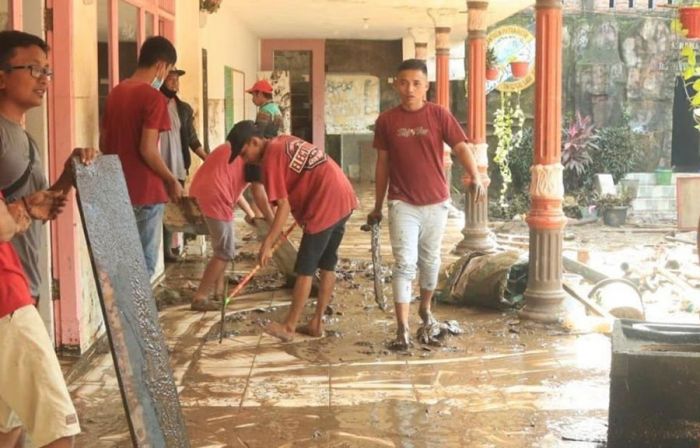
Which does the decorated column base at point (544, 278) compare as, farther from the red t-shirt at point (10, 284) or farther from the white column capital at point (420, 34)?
the white column capital at point (420, 34)

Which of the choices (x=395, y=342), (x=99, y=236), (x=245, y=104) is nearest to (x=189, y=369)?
(x=395, y=342)

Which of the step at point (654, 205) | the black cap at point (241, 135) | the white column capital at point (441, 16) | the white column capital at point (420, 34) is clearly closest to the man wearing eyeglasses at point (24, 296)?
the black cap at point (241, 135)

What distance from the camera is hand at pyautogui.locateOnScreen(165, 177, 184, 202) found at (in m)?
5.64

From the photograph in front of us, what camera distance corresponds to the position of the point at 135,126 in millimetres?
5578

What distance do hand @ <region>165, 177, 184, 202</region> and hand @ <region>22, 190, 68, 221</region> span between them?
243cm

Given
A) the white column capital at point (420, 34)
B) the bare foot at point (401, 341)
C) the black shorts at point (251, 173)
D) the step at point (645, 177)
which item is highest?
the white column capital at point (420, 34)

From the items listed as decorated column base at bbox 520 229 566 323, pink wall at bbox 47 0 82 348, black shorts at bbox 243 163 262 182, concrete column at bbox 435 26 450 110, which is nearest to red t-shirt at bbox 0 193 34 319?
pink wall at bbox 47 0 82 348

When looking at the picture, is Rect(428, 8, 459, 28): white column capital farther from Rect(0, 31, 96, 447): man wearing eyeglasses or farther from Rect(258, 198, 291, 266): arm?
Rect(0, 31, 96, 447): man wearing eyeglasses

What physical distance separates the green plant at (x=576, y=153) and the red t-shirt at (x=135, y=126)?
A: 16323 millimetres

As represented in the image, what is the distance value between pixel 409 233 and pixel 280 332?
1141 millimetres

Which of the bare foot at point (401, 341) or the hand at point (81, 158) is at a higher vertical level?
the hand at point (81, 158)

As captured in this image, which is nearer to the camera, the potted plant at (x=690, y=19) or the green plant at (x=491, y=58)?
the potted plant at (x=690, y=19)

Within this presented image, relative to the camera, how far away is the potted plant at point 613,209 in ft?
57.9

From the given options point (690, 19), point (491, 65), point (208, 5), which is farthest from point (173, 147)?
point (491, 65)
